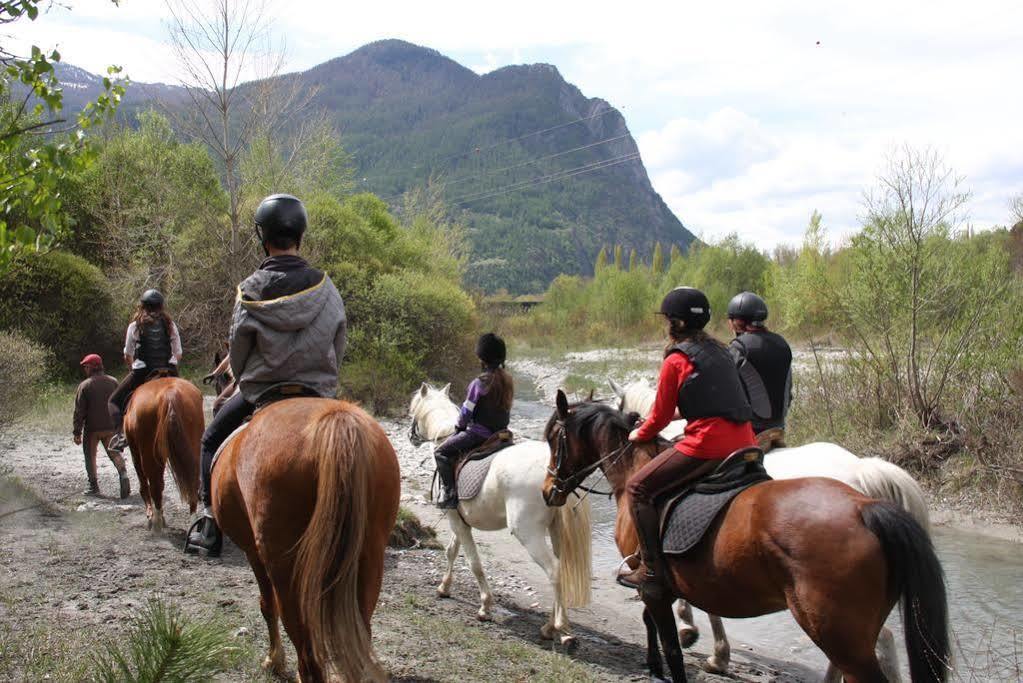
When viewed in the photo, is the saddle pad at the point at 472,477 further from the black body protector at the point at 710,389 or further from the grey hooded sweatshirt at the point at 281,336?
the grey hooded sweatshirt at the point at 281,336

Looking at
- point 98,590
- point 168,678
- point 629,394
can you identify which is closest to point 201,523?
point 98,590

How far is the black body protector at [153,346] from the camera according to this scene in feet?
29.9

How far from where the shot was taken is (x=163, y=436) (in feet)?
26.7

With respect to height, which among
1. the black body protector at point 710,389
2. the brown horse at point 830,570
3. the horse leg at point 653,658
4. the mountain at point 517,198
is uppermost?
the mountain at point 517,198

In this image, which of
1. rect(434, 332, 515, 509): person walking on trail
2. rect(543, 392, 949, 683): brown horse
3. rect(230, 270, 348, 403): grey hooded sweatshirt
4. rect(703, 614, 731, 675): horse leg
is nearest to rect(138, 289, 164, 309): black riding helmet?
rect(434, 332, 515, 509): person walking on trail

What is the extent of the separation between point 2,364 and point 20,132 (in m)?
9.41

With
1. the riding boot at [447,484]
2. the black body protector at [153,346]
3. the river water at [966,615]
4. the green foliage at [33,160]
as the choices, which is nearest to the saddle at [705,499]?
the river water at [966,615]

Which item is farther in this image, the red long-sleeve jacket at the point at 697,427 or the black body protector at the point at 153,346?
the black body protector at the point at 153,346

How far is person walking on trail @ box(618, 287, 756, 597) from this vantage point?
4691mm

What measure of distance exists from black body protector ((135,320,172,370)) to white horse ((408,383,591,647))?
4290 millimetres

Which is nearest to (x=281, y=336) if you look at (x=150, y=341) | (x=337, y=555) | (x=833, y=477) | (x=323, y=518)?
(x=323, y=518)

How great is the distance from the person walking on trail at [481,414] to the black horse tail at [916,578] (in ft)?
13.3

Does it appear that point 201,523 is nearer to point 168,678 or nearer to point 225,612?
point 225,612

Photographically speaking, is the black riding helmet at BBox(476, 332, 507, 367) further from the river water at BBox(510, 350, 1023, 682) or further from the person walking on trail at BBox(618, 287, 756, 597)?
the river water at BBox(510, 350, 1023, 682)
